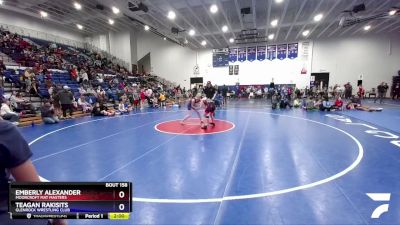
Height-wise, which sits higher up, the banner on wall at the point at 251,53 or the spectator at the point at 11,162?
the banner on wall at the point at 251,53

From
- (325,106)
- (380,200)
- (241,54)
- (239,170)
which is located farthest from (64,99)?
(241,54)

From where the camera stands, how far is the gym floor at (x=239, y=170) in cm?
304

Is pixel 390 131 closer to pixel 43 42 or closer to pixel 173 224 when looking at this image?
pixel 173 224

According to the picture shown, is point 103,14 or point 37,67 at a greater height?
point 103,14

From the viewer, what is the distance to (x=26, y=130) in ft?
29.1

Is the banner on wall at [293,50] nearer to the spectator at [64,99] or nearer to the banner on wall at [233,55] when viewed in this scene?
the banner on wall at [233,55]

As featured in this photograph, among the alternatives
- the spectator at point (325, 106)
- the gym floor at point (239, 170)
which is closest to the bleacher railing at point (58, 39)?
the gym floor at point (239, 170)

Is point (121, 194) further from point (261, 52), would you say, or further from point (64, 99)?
point (261, 52)

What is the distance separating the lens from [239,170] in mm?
4496

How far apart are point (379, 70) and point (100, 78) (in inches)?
1054

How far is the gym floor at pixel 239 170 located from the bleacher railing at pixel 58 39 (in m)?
19.3

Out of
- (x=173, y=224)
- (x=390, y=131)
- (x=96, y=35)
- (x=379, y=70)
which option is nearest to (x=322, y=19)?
(x=379, y=70)
